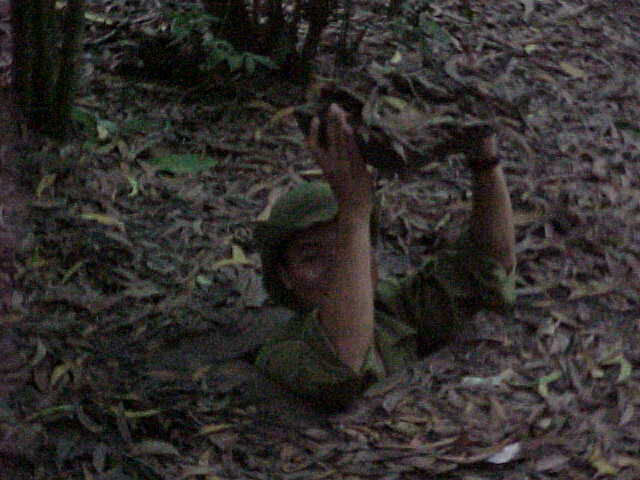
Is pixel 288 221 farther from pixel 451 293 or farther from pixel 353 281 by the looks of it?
pixel 451 293

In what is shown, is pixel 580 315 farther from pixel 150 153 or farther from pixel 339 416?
pixel 150 153

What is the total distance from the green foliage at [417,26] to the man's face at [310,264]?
1589 millimetres

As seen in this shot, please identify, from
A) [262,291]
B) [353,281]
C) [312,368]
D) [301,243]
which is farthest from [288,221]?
[262,291]

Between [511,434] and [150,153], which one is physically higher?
[150,153]

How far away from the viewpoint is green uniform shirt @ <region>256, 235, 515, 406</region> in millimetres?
3770

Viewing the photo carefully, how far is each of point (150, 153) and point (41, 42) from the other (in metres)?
0.70

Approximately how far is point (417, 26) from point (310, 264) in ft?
5.94

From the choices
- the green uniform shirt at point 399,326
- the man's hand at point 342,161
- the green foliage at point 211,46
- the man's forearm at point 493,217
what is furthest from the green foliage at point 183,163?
the man's hand at point 342,161

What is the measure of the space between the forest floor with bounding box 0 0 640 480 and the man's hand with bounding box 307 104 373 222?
0.30 m

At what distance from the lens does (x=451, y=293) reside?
4.07m

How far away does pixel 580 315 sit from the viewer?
4.15 meters

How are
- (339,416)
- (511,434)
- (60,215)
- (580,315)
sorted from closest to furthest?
(511,434) → (339,416) → (580,315) → (60,215)

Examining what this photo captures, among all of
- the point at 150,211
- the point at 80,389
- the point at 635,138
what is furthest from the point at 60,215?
the point at 635,138

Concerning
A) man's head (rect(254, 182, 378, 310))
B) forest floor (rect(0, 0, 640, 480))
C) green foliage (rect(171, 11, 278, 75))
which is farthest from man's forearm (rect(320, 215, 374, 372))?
green foliage (rect(171, 11, 278, 75))
